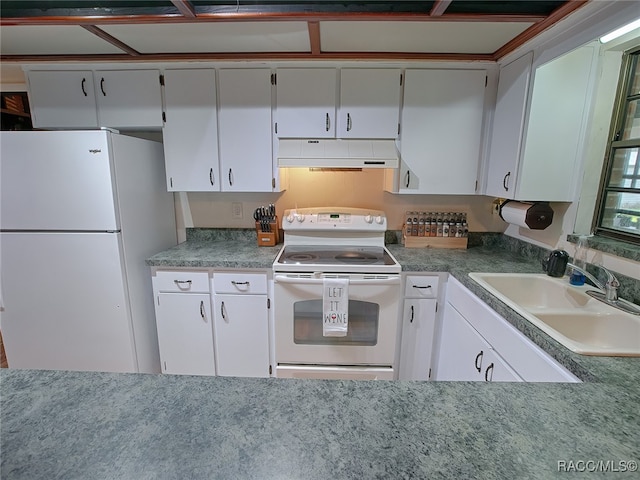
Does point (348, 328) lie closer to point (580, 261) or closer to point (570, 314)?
point (570, 314)

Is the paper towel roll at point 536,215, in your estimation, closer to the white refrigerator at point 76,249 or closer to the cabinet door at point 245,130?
the cabinet door at point 245,130

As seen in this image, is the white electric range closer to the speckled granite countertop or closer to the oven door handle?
the oven door handle

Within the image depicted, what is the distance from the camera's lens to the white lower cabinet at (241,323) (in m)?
1.98

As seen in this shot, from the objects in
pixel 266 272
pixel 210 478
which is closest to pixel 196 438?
pixel 210 478

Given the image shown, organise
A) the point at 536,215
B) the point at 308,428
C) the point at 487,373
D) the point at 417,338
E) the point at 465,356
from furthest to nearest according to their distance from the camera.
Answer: the point at 417,338, the point at 536,215, the point at 465,356, the point at 487,373, the point at 308,428

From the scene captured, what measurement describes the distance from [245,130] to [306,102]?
465mm

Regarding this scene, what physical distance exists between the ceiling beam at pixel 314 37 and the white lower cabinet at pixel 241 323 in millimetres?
1446

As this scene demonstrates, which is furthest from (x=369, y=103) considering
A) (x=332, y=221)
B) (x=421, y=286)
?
(x=421, y=286)

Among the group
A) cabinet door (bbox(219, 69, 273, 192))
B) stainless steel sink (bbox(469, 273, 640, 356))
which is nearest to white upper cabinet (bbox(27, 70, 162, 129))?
cabinet door (bbox(219, 69, 273, 192))

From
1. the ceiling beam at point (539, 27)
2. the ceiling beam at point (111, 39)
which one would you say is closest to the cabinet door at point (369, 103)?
the ceiling beam at point (539, 27)

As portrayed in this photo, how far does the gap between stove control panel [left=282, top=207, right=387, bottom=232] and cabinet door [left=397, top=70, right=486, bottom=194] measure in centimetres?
30

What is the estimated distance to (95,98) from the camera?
2064 mm

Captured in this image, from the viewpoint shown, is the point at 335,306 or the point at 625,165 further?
the point at 335,306

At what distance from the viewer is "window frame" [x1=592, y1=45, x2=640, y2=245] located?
1492mm
